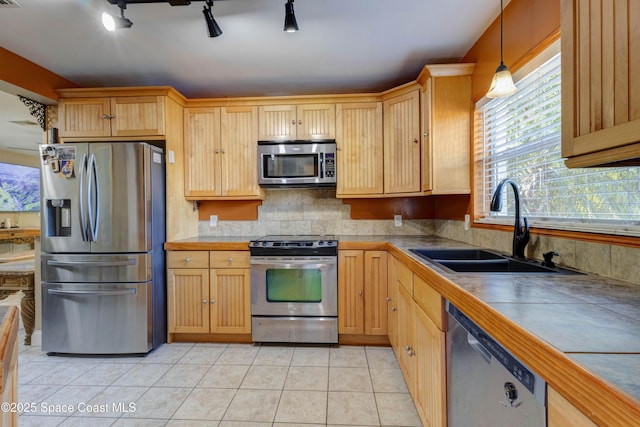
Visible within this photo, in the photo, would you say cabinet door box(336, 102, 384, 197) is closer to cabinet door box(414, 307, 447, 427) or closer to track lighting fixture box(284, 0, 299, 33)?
track lighting fixture box(284, 0, 299, 33)

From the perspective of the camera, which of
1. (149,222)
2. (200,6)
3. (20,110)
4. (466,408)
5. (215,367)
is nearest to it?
(466,408)

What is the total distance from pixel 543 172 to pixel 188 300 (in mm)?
2828

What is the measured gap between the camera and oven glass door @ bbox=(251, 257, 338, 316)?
101 inches

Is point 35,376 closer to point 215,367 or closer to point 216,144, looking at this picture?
point 215,367

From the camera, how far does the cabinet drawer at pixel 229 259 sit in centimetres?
262

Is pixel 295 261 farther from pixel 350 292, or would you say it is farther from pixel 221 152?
pixel 221 152

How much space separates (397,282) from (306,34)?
1.93 metres

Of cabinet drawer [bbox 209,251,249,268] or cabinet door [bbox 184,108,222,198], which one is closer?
cabinet drawer [bbox 209,251,249,268]

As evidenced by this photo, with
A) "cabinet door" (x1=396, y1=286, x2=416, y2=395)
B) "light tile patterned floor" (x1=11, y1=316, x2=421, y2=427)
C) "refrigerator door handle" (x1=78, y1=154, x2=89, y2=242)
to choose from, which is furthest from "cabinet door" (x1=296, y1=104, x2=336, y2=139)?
"light tile patterned floor" (x1=11, y1=316, x2=421, y2=427)

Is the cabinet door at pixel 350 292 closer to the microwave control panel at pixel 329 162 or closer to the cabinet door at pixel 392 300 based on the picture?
the cabinet door at pixel 392 300

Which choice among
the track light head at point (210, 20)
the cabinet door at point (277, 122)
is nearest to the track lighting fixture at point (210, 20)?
the track light head at point (210, 20)

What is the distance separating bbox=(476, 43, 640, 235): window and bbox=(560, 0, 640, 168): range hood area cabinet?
21.1 inches

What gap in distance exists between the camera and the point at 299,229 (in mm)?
3174

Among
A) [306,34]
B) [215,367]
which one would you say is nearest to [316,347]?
[215,367]
